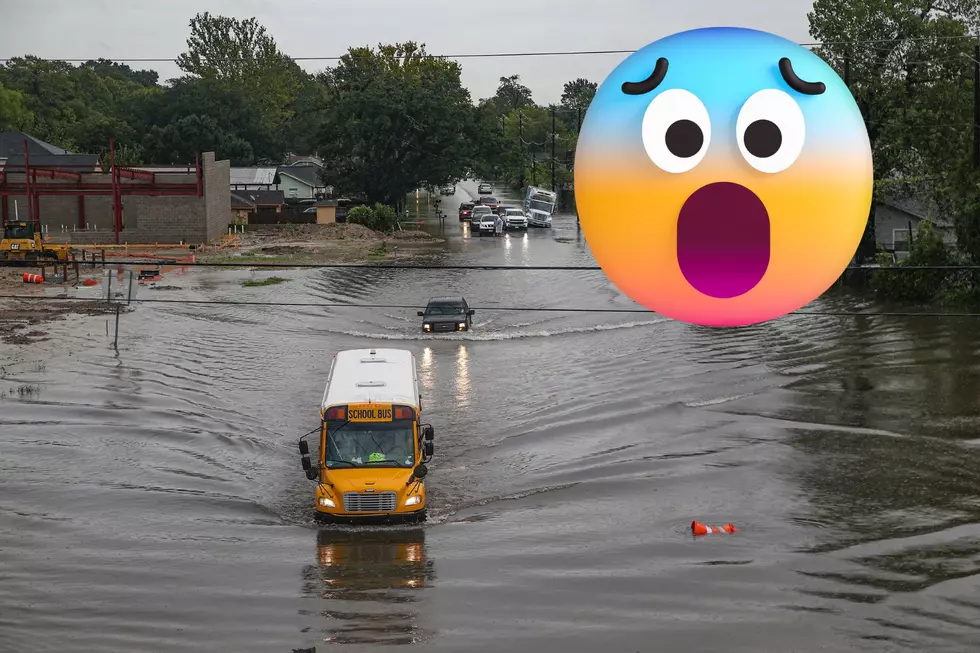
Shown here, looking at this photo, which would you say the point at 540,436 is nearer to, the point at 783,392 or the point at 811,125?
the point at 783,392

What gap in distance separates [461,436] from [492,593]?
37.5 feet

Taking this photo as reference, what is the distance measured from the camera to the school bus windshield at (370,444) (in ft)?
79.8

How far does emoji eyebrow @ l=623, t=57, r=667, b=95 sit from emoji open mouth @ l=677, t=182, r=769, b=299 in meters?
0.42

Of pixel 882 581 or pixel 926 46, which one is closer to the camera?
pixel 882 581

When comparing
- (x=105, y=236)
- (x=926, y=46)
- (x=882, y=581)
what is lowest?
(x=882, y=581)

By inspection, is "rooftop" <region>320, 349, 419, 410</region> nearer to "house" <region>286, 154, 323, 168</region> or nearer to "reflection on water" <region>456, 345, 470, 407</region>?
"reflection on water" <region>456, 345, 470, 407</region>

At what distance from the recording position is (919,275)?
52.5 meters

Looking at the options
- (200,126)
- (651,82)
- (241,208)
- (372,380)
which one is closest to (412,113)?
(241,208)

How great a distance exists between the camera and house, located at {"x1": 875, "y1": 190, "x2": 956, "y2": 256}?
5556cm

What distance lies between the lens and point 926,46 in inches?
2163

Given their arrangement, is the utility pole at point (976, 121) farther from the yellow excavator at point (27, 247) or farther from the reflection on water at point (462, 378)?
the yellow excavator at point (27, 247)

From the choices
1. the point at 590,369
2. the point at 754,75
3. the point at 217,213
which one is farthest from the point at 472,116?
the point at 754,75

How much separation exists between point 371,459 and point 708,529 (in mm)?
7074

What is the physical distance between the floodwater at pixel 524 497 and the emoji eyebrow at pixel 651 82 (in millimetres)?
15051
